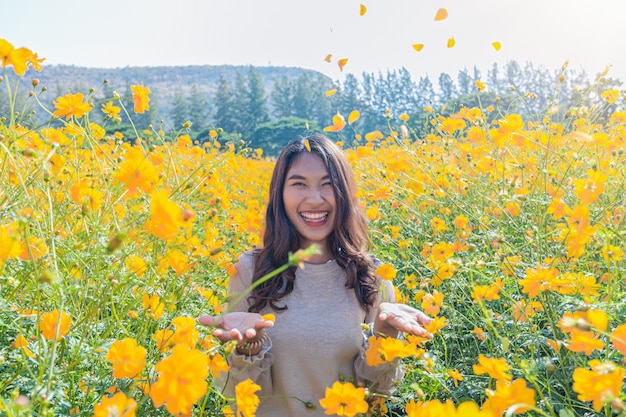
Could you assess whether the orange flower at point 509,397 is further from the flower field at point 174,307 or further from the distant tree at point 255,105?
the distant tree at point 255,105

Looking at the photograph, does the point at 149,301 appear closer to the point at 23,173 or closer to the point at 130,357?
the point at 130,357

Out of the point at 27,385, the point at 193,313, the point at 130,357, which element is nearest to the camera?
the point at 130,357

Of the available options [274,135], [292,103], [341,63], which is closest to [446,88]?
[292,103]

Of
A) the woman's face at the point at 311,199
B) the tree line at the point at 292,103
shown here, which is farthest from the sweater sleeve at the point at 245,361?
the tree line at the point at 292,103

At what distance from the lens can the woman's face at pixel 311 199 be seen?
1.78 metres

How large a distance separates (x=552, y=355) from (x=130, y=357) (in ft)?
3.70

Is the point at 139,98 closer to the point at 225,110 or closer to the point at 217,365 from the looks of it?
the point at 217,365

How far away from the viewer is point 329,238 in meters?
1.88

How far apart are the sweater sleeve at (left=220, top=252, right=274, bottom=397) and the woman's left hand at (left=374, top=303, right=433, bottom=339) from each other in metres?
0.34

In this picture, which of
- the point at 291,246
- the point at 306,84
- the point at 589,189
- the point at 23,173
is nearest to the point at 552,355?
the point at 589,189

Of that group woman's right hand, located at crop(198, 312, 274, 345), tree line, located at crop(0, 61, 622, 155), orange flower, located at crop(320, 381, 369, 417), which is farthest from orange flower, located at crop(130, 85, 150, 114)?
tree line, located at crop(0, 61, 622, 155)

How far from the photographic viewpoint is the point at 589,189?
1.21 m

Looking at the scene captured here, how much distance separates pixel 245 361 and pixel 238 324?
0.21 metres

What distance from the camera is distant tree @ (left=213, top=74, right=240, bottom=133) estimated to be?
35156 mm
